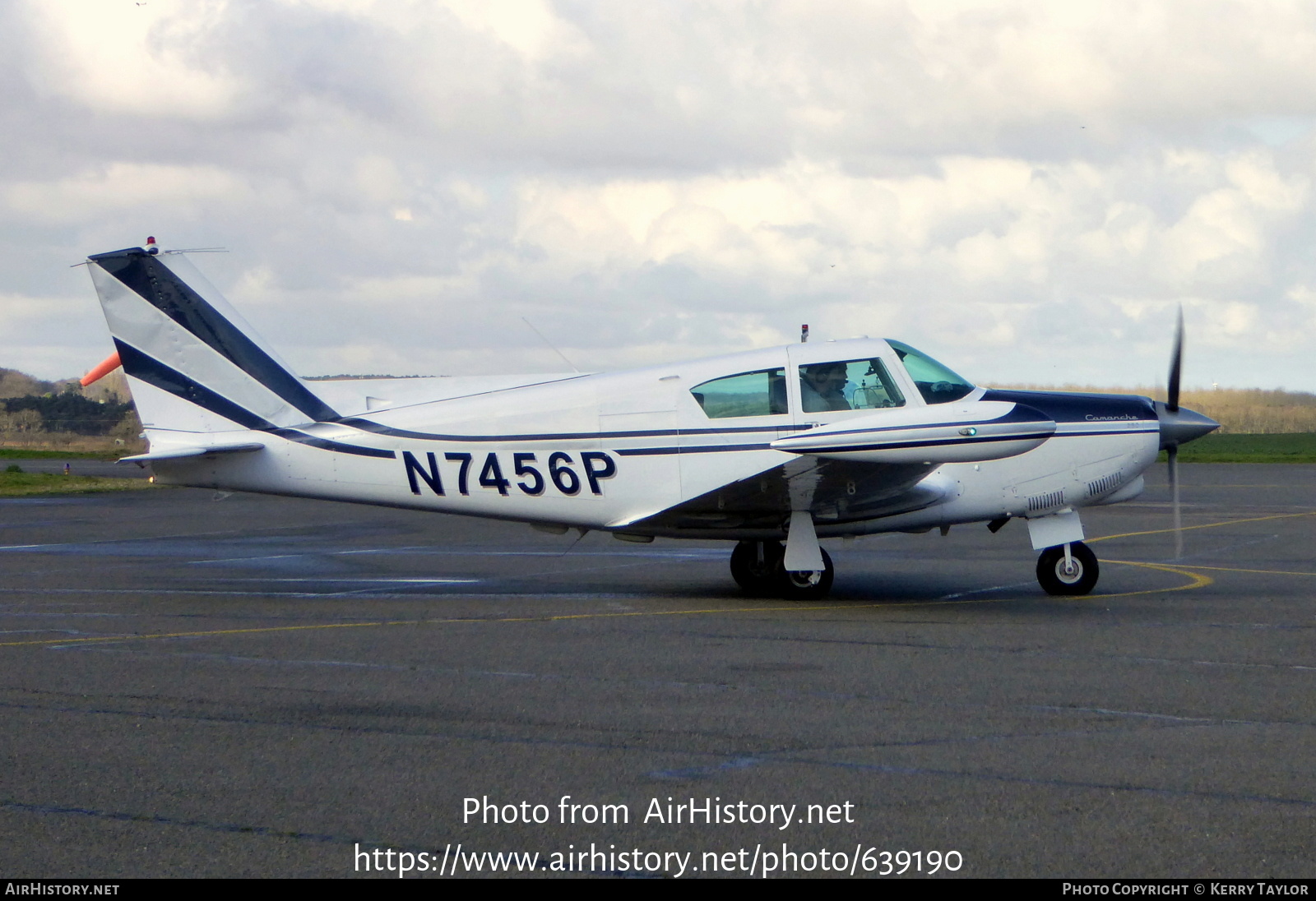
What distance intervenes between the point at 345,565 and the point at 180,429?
3.89 meters

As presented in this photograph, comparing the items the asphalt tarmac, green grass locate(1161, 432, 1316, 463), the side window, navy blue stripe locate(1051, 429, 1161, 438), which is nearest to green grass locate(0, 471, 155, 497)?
the asphalt tarmac

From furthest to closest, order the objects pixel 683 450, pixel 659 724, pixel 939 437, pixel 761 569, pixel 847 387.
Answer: pixel 761 569, pixel 683 450, pixel 847 387, pixel 939 437, pixel 659 724

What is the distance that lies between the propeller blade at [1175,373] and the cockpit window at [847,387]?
2976 millimetres

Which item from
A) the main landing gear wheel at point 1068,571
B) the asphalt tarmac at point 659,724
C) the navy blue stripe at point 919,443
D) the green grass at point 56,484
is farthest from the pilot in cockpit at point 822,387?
the green grass at point 56,484

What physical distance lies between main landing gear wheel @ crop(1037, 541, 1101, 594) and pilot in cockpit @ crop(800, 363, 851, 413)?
2.77 metres

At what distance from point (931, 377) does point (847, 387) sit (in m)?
0.84

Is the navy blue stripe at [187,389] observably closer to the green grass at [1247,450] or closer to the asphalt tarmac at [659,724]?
the asphalt tarmac at [659,724]

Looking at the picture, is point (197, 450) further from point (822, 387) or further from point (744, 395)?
point (822, 387)

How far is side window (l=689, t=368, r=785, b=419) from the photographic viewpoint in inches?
464

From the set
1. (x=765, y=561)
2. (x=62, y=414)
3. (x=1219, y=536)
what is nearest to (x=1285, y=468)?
(x=1219, y=536)

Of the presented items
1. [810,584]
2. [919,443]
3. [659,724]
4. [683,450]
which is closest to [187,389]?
[683,450]

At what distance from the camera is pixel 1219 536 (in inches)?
738

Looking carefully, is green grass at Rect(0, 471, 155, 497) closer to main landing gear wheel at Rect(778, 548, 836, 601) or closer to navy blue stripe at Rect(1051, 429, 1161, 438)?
main landing gear wheel at Rect(778, 548, 836, 601)

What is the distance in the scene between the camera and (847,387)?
11633 mm
